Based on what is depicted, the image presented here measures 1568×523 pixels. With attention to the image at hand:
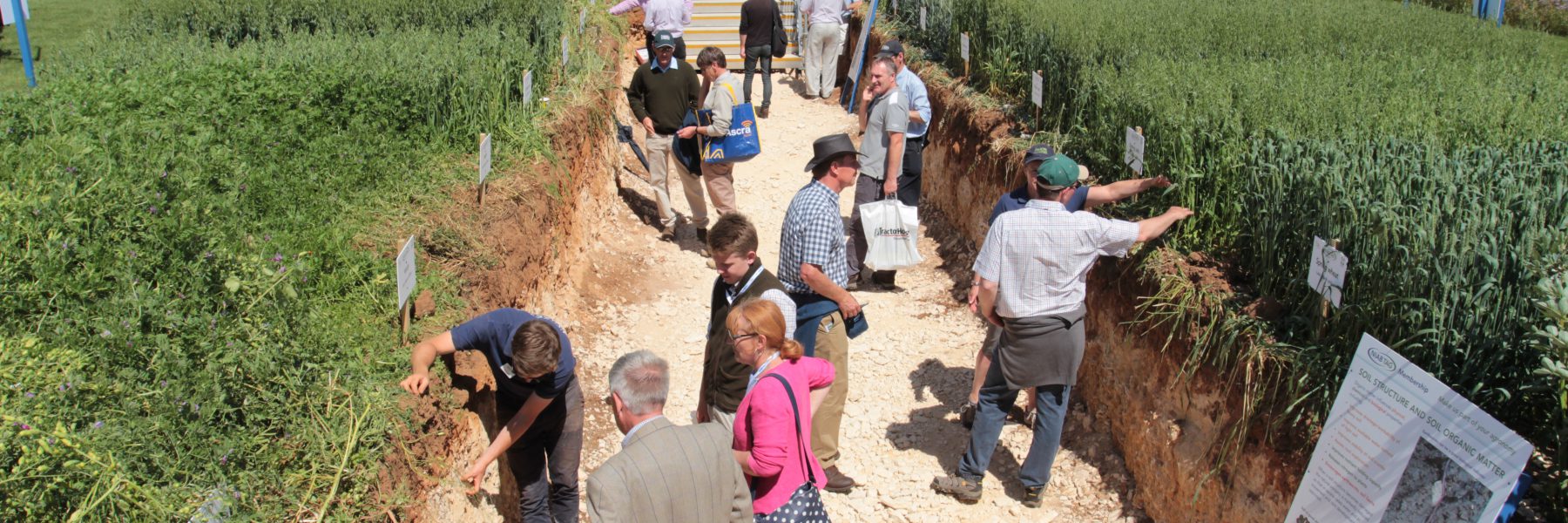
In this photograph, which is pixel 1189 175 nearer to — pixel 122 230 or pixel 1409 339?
pixel 1409 339

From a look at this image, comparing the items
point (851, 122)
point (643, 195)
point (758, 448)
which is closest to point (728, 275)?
point (758, 448)

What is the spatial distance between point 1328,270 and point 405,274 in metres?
3.80

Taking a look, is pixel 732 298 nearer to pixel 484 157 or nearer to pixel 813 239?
pixel 813 239

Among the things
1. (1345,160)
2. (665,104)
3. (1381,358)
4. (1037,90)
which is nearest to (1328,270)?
(1381,358)

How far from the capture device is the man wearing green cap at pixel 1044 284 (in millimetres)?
4914

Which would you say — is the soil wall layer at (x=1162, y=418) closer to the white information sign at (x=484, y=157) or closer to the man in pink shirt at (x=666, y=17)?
the white information sign at (x=484, y=157)

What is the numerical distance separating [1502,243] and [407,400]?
13.6ft

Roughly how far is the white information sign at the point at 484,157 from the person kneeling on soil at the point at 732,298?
87.3 inches

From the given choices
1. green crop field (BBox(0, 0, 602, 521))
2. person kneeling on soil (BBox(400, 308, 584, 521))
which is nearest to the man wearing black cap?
person kneeling on soil (BBox(400, 308, 584, 521))

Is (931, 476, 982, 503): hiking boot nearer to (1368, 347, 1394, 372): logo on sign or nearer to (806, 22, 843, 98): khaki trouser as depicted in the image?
(1368, 347, 1394, 372): logo on sign

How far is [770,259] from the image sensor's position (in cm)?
892

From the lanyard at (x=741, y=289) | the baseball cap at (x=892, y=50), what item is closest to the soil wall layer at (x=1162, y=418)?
the baseball cap at (x=892, y=50)

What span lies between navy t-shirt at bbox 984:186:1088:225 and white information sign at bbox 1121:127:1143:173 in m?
0.34

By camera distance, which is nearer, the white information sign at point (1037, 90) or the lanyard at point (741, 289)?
the lanyard at point (741, 289)
